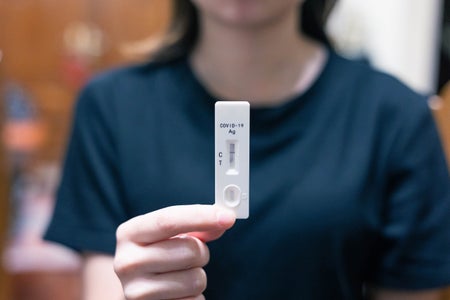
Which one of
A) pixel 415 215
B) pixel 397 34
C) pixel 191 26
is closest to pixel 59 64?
pixel 397 34

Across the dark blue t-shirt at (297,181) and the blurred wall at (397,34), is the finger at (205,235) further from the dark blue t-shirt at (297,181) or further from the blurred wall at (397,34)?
the blurred wall at (397,34)

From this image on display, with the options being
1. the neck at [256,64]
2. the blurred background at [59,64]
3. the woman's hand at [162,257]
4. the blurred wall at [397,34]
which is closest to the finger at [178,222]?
the woman's hand at [162,257]

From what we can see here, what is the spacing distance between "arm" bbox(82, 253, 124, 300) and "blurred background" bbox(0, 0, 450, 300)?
1.02 ft

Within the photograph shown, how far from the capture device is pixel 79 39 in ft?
5.60

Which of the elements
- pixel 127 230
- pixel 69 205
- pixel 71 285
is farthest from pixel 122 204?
pixel 71 285

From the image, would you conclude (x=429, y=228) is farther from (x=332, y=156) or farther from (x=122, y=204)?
(x=122, y=204)

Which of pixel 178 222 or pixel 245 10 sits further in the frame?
pixel 245 10

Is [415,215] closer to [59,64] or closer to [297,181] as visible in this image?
[297,181]

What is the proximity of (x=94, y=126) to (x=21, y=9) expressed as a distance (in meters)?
1.29

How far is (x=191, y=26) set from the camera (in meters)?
0.66

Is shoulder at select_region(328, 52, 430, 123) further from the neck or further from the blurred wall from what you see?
the blurred wall

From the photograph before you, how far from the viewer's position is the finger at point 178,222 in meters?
0.37

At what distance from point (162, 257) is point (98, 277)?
0.18 meters

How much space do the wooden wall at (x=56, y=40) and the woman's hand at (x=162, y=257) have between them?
4.34 ft
